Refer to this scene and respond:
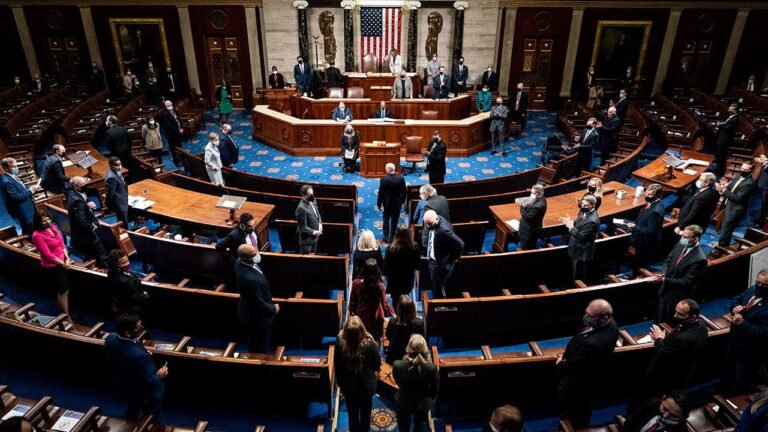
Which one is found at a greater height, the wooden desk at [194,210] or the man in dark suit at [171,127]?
the man in dark suit at [171,127]

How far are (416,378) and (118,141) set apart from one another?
310 inches

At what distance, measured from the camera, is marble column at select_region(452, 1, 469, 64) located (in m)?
14.6

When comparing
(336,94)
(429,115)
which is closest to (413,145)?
(429,115)

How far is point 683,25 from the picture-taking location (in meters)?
14.8

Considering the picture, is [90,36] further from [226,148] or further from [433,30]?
[433,30]

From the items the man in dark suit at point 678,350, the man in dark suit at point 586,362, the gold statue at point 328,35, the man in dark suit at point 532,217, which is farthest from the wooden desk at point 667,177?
the gold statue at point 328,35

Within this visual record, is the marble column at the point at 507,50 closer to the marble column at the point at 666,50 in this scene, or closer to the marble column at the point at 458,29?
the marble column at the point at 458,29

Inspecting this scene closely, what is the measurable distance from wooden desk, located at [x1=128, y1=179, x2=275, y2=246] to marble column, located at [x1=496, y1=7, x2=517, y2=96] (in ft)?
37.0

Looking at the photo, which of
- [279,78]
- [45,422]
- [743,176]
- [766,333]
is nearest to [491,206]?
[743,176]

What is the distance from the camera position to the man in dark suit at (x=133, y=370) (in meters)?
3.27

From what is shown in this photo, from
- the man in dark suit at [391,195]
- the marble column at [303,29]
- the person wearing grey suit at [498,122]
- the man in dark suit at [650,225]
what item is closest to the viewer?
the man in dark suit at [650,225]

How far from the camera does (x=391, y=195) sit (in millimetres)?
6836

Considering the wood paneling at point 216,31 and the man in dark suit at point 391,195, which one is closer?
the man in dark suit at point 391,195

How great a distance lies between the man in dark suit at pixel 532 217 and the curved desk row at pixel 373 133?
5.73 metres
